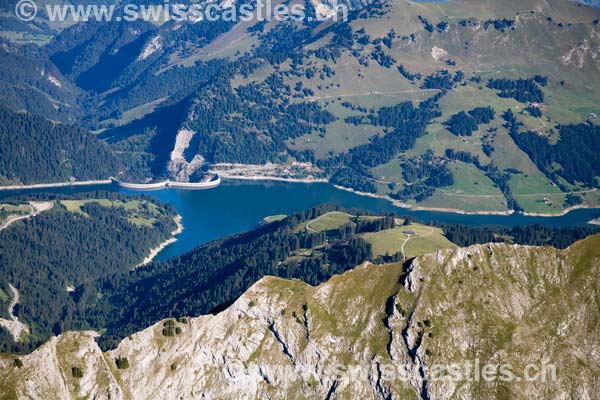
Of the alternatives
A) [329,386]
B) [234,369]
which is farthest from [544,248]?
[234,369]

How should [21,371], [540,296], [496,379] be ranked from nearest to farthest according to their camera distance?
[21,371] < [496,379] < [540,296]

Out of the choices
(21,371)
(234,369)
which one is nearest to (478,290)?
(234,369)

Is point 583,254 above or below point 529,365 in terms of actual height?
above

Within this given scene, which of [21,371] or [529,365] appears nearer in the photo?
[21,371]

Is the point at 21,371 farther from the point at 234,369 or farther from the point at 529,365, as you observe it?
the point at 529,365

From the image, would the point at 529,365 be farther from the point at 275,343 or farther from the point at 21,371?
the point at 21,371

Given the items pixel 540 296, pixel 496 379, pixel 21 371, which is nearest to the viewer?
pixel 21 371
